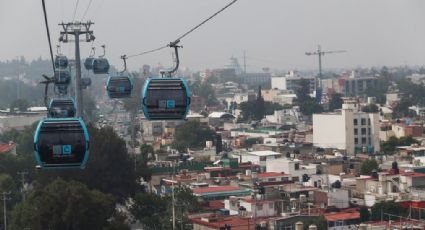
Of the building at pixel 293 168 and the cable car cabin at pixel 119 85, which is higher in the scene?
the cable car cabin at pixel 119 85

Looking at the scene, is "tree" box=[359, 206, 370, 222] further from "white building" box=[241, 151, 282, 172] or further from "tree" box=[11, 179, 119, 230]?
"white building" box=[241, 151, 282, 172]

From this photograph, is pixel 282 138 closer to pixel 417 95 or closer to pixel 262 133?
pixel 262 133

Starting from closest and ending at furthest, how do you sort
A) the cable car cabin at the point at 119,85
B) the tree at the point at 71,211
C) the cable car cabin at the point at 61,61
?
the tree at the point at 71,211 < the cable car cabin at the point at 119,85 < the cable car cabin at the point at 61,61

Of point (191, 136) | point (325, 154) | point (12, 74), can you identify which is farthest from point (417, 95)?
point (12, 74)

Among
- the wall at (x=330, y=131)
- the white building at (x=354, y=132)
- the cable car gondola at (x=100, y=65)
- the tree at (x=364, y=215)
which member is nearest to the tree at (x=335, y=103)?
the wall at (x=330, y=131)

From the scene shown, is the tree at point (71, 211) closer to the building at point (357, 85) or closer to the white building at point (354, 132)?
the white building at point (354, 132)
